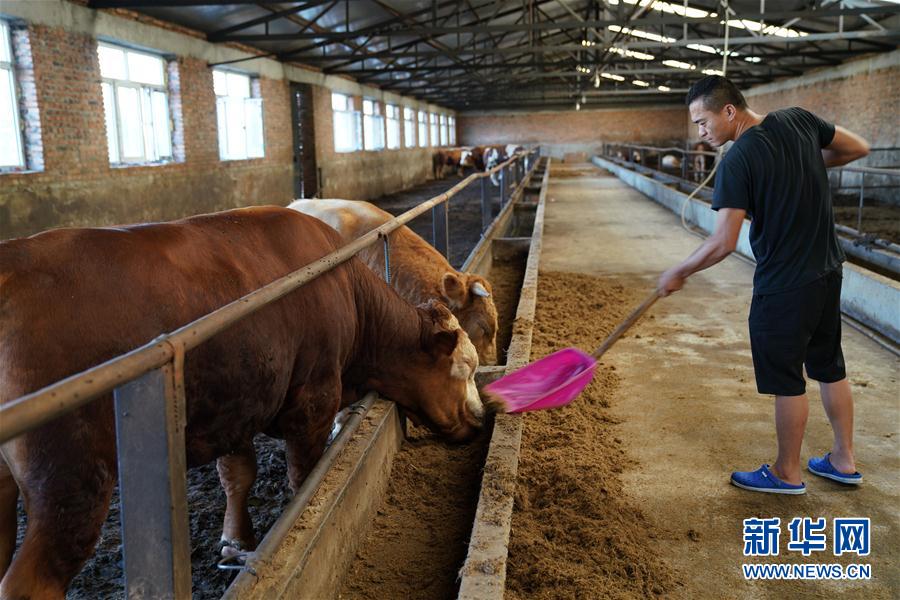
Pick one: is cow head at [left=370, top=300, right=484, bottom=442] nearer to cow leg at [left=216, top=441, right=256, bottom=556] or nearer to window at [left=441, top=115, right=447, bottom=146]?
cow leg at [left=216, top=441, right=256, bottom=556]

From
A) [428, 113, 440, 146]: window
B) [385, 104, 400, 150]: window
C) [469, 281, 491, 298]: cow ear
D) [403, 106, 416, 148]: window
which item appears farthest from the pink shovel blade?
[428, 113, 440, 146]: window

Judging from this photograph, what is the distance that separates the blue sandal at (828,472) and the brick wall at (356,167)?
58.7 feet

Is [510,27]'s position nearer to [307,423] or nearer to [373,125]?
[373,125]

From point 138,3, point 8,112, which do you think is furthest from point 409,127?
point 8,112

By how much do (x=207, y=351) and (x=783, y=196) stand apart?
2.53 metres

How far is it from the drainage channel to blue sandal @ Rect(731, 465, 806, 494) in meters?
1.23

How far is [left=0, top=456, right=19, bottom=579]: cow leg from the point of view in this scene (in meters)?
2.24

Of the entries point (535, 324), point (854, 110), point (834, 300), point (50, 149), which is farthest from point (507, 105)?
point (834, 300)

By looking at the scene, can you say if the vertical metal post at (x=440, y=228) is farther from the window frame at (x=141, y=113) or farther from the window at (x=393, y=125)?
the window at (x=393, y=125)

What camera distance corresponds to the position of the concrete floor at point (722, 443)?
302 cm

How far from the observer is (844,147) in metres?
3.62

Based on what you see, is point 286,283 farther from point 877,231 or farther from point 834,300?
point 877,231

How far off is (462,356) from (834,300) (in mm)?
1826

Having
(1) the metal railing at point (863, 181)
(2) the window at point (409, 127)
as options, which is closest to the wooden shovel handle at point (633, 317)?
(1) the metal railing at point (863, 181)
